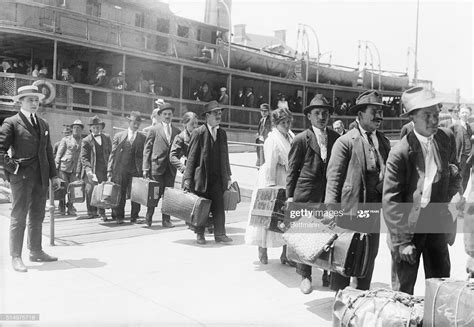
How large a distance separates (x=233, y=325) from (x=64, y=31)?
17.1 metres

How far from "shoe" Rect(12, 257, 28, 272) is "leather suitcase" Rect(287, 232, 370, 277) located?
315 cm

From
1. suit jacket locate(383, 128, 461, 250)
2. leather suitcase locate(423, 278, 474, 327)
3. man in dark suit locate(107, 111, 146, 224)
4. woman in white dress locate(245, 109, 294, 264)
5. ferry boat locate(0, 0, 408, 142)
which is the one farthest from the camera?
ferry boat locate(0, 0, 408, 142)

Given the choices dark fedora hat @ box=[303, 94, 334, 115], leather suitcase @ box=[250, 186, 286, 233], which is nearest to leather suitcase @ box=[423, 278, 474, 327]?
dark fedora hat @ box=[303, 94, 334, 115]

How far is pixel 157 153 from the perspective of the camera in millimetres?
8359

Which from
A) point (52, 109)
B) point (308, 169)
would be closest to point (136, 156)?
point (308, 169)

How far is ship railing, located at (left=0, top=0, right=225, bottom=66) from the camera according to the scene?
56.7 ft

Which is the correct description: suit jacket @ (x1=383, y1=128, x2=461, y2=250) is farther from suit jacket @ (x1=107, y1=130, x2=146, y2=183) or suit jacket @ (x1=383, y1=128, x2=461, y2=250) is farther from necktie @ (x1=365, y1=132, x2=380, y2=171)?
suit jacket @ (x1=107, y1=130, x2=146, y2=183)

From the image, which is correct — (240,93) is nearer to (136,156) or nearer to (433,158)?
(136,156)

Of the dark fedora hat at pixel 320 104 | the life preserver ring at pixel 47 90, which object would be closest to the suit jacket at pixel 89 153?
the dark fedora hat at pixel 320 104

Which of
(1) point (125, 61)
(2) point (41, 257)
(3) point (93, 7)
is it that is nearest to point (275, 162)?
(2) point (41, 257)

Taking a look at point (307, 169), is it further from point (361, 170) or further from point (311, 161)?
point (361, 170)

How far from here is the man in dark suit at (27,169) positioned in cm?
554

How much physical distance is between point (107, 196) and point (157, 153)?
1022mm

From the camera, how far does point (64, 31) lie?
18797 millimetres
